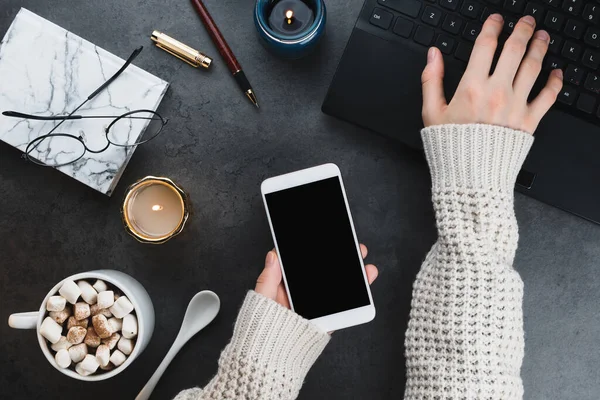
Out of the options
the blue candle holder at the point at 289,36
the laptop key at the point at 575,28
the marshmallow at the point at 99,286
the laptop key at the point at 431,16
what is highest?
the laptop key at the point at 575,28

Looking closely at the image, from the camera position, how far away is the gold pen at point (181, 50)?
0.73 meters

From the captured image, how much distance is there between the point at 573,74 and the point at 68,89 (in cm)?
64

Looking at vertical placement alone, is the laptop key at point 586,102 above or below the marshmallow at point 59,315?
above

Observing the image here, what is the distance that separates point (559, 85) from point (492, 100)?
78 millimetres

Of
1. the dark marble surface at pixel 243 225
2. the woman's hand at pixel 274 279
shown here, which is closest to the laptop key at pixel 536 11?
the dark marble surface at pixel 243 225

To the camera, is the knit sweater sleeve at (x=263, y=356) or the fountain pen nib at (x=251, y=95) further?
the fountain pen nib at (x=251, y=95)

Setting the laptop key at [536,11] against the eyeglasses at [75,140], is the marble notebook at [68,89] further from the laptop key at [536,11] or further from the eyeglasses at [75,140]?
the laptop key at [536,11]

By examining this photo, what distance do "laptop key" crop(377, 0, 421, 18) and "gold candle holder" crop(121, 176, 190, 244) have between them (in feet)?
1.15

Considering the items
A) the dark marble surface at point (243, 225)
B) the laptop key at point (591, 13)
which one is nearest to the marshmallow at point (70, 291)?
the dark marble surface at point (243, 225)

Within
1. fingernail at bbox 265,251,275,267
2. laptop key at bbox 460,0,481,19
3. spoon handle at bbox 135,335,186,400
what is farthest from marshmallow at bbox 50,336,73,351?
laptop key at bbox 460,0,481,19

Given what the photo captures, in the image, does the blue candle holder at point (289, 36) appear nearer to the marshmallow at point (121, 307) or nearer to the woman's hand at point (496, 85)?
the woman's hand at point (496, 85)

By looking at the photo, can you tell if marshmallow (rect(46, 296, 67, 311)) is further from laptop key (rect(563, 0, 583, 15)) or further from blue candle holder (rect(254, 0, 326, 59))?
laptop key (rect(563, 0, 583, 15))

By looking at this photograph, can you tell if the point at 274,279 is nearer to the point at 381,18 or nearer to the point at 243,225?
the point at 243,225

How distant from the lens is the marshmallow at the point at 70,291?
618 millimetres
